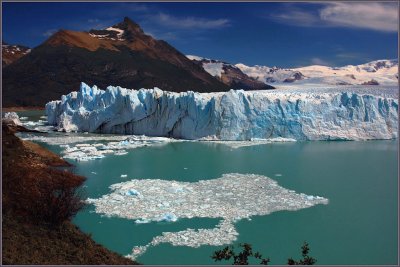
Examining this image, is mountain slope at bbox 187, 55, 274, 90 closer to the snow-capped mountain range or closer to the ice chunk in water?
the snow-capped mountain range

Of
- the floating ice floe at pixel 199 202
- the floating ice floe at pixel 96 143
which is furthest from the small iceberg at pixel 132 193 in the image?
the floating ice floe at pixel 96 143

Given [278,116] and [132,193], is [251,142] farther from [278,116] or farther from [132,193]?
[132,193]

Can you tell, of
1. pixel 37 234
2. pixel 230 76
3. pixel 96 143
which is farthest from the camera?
pixel 230 76

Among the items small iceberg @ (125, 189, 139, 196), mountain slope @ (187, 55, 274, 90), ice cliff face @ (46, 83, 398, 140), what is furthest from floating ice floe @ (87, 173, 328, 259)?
mountain slope @ (187, 55, 274, 90)

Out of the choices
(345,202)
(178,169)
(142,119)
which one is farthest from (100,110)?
(345,202)

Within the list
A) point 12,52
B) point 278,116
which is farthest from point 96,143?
point 12,52

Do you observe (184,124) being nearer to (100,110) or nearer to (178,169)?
(100,110)

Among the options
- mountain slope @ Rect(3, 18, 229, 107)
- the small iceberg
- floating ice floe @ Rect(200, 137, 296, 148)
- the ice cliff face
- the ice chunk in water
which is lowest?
the ice chunk in water
